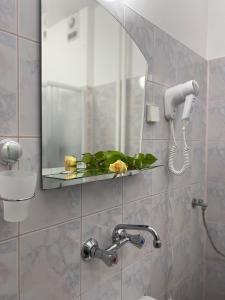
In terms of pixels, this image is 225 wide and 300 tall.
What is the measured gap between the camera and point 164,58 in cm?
128

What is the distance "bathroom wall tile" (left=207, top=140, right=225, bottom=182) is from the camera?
1.74m

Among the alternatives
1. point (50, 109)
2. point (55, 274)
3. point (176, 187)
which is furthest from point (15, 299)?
point (176, 187)

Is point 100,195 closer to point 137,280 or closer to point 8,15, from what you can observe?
point 137,280

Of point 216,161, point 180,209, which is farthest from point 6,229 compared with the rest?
point 216,161

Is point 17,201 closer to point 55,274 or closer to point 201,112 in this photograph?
point 55,274

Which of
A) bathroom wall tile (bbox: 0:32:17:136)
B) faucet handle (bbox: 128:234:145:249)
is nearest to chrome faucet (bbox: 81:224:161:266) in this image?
faucet handle (bbox: 128:234:145:249)

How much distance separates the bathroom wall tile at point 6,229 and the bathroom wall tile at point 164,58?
89 centimetres

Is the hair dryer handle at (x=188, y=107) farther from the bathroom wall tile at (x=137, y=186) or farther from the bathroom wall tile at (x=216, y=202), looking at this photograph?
the bathroom wall tile at (x=216, y=202)

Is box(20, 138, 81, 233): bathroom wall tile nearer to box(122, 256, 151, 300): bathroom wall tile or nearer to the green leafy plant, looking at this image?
the green leafy plant

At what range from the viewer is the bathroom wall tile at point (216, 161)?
174 cm

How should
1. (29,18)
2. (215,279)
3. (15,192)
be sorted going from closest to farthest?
(15,192) → (29,18) → (215,279)

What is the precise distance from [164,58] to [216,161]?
87cm

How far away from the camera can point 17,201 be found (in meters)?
0.57

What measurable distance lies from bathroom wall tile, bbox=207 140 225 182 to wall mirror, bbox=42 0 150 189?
88 centimetres
